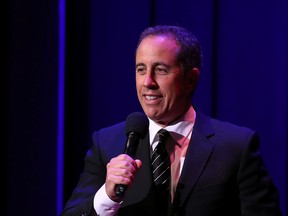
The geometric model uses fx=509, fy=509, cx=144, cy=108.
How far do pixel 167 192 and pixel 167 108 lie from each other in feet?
0.90

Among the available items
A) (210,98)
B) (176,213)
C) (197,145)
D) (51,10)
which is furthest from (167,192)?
(51,10)

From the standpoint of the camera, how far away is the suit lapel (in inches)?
61.2

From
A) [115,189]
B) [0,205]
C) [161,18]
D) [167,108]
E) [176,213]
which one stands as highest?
[161,18]

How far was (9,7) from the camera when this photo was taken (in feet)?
8.00

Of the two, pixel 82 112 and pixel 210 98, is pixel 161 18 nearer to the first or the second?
pixel 210 98

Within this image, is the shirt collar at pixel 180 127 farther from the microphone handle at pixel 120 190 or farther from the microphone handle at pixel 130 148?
the microphone handle at pixel 120 190

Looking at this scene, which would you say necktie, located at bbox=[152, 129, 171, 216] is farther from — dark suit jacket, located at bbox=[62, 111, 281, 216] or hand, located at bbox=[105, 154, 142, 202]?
hand, located at bbox=[105, 154, 142, 202]

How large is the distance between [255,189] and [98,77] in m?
1.22

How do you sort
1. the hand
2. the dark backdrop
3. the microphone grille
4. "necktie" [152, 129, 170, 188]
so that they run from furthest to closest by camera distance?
the dark backdrop < "necktie" [152, 129, 170, 188] < the microphone grille < the hand

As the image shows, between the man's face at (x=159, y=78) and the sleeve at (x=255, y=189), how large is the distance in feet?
0.95

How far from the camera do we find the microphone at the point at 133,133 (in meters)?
1.33

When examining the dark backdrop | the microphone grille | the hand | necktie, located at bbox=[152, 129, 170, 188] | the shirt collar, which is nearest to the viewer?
the hand

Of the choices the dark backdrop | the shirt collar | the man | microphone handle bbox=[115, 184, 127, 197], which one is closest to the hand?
microphone handle bbox=[115, 184, 127, 197]

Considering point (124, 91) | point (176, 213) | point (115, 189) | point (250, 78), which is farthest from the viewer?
point (124, 91)
